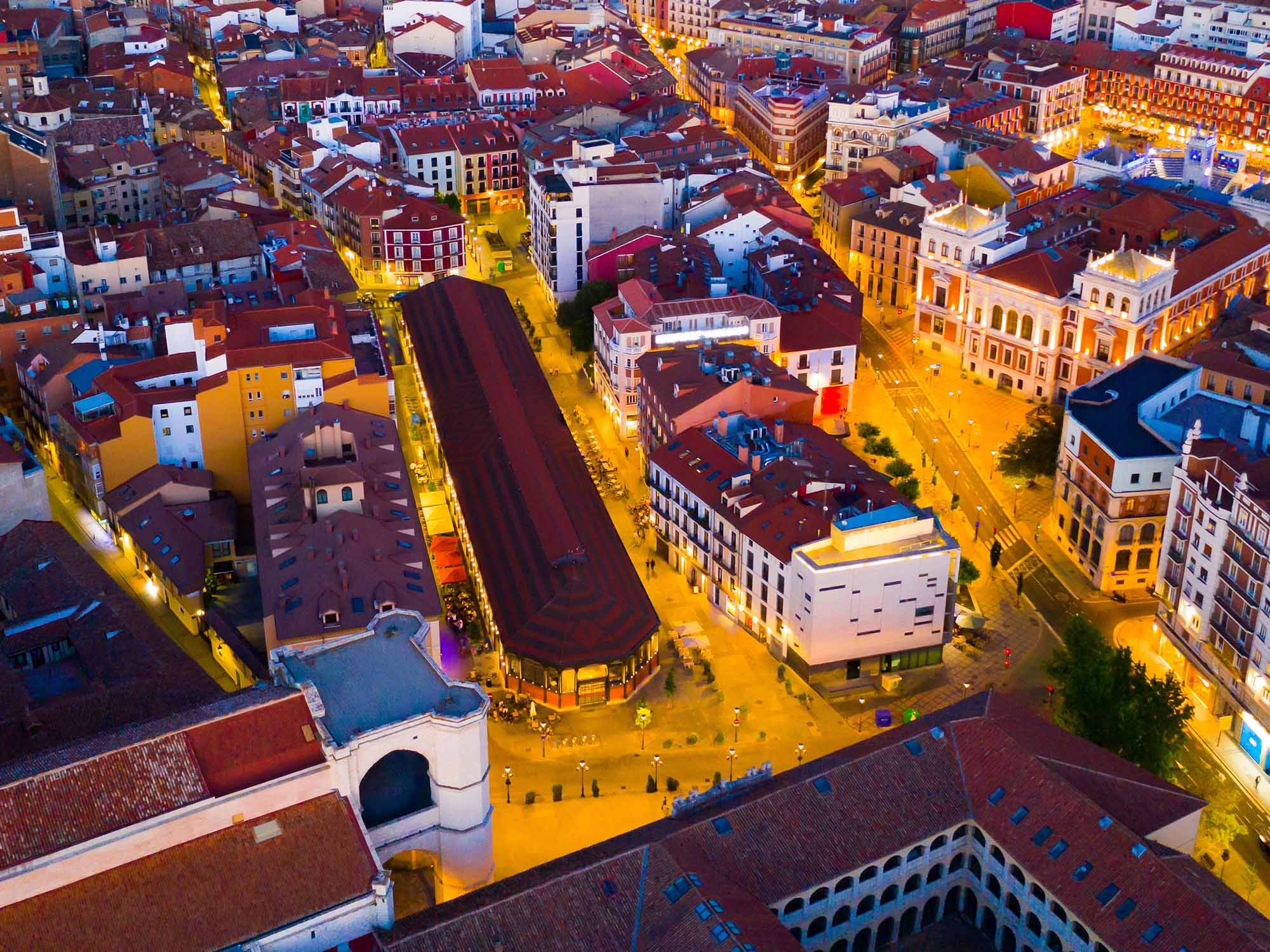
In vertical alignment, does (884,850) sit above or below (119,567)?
above

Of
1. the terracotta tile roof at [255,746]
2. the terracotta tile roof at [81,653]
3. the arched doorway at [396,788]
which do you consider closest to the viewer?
the terracotta tile roof at [255,746]

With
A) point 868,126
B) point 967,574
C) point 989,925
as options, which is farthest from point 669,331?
point 868,126

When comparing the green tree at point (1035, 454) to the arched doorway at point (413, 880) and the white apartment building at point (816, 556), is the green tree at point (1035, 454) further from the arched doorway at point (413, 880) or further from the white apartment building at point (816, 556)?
the arched doorway at point (413, 880)

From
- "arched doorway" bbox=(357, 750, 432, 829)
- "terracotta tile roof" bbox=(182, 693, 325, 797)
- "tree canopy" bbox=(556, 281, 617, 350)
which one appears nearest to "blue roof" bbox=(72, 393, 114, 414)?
"tree canopy" bbox=(556, 281, 617, 350)

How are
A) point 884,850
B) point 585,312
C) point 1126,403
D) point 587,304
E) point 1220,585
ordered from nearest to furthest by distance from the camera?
point 884,850 < point 1220,585 < point 1126,403 < point 587,304 < point 585,312

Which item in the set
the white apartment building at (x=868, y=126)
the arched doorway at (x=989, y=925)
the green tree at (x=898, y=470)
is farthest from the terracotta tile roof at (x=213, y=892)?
the white apartment building at (x=868, y=126)

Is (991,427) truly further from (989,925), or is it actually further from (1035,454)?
(989,925)

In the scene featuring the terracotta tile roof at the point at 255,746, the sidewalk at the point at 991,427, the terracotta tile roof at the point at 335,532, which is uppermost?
the terracotta tile roof at the point at 255,746
